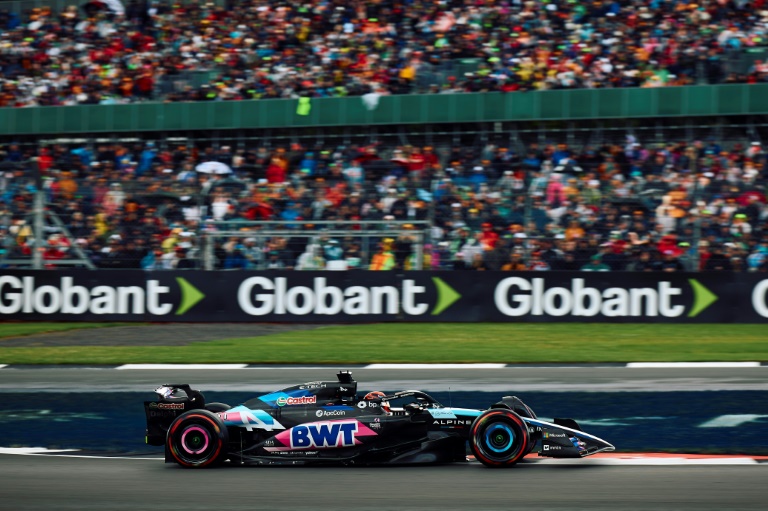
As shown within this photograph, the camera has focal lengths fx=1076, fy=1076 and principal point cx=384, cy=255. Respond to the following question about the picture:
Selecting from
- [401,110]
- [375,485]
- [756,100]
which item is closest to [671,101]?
[756,100]

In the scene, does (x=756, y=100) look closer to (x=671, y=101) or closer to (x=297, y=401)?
(x=671, y=101)

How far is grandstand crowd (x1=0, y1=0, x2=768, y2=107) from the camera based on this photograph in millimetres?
23891

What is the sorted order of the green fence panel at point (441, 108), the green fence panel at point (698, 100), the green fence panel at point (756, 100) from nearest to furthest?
the green fence panel at point (756, 100), the green fence panel at point (698, 100), the green fence panel at point (441, 108)

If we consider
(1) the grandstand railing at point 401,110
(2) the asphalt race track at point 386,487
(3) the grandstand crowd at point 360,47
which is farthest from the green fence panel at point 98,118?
(2) the asphalt race track at point 386,487

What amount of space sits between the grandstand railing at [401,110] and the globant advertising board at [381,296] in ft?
18.1

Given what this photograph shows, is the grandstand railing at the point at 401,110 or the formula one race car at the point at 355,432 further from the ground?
the grandstand railing at the point at 401,110

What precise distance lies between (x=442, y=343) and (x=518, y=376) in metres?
3.53

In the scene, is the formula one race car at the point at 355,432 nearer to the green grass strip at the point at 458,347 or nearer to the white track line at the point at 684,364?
the white track line at the point at 684,364

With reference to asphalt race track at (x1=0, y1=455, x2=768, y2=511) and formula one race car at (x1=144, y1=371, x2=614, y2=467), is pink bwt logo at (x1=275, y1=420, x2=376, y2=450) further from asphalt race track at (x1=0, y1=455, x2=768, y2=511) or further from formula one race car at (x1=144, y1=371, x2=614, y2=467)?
asphalt race track at (x1=0, y1=455, x2=768, y2=511)

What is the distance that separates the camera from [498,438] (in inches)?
322

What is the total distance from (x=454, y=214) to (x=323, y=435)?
12132mm

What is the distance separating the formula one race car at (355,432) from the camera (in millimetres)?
8172

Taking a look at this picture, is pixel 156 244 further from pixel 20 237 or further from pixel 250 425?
pixel 250 425

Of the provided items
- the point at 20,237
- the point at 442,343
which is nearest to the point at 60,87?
the point at 20,237
